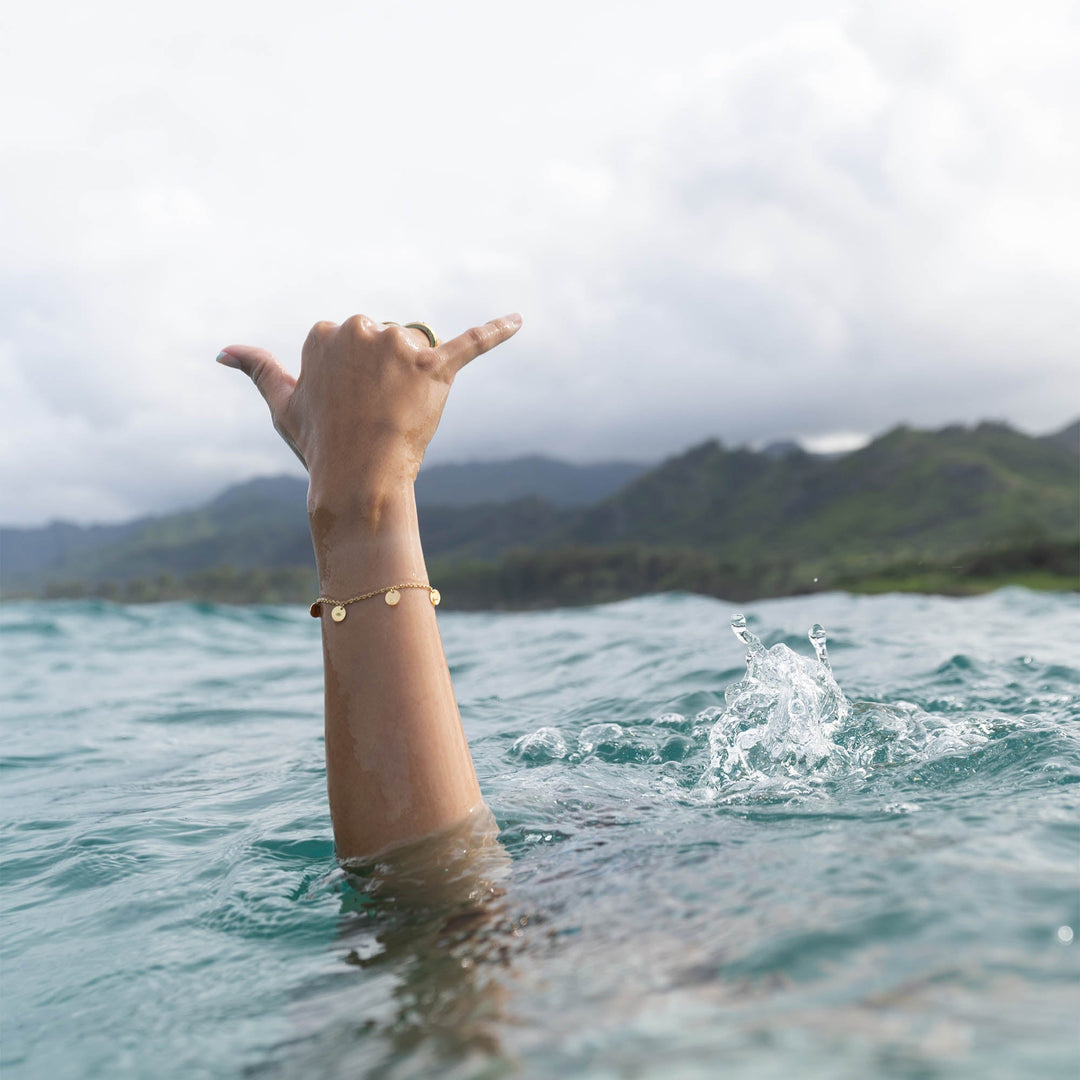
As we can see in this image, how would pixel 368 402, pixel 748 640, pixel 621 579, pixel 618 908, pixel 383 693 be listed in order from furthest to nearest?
pixel 621 579 → pixel 748 640 → pixel 368 402 → pixel 383 693 → pixel 618 908

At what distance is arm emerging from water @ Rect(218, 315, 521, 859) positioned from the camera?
2742 millimetres

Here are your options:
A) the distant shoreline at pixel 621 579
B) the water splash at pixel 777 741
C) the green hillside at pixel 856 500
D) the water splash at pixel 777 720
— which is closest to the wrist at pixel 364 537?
the water splash at pixel 777 741

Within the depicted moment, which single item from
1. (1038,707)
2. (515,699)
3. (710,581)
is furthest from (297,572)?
(1038,707)

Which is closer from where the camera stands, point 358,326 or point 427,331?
point 358,326

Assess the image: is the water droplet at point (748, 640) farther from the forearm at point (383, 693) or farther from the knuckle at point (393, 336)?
the knuckle at point (393, 336)

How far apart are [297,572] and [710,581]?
20118 mm

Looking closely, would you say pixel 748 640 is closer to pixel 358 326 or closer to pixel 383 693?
pixel 383 693

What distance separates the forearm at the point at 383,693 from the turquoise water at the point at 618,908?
0.26 meters

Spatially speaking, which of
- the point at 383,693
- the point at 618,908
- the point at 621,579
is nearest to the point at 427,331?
the point at 383,693

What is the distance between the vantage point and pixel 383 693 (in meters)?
2.73

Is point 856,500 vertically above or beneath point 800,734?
above

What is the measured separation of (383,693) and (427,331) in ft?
3.93

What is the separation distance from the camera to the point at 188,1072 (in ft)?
6.95

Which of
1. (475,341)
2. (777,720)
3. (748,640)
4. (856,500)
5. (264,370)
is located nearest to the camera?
(475,341)
